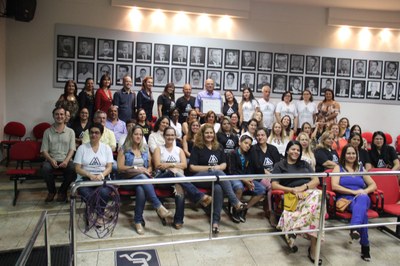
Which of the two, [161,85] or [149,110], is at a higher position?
[161,85]

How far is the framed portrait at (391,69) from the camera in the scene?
892 centimetres

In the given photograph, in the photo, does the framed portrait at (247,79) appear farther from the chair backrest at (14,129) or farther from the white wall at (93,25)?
the chair backrest at (14,129)

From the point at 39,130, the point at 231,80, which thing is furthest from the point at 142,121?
the point at 231,80

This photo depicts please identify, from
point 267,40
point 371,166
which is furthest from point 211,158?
point 267,40

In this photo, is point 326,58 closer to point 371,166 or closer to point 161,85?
point 371,166

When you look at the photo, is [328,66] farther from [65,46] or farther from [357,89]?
[65,46]

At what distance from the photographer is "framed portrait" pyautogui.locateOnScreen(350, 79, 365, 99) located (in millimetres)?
8852

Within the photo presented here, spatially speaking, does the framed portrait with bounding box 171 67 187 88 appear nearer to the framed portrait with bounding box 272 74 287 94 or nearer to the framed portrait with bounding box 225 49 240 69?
the framed portrait with bounding box 225 49 240 69

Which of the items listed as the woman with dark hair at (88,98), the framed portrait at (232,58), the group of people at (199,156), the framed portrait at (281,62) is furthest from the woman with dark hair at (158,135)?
the framed portrait at (281,62)

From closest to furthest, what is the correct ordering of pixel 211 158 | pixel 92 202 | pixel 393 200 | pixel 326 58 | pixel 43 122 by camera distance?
pixel 92 202 → pixel 393 200 → pixel 211 158 → pixel 43 122 → pixel 326 58

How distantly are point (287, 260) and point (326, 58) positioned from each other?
241 inches

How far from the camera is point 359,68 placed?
883 centimetres

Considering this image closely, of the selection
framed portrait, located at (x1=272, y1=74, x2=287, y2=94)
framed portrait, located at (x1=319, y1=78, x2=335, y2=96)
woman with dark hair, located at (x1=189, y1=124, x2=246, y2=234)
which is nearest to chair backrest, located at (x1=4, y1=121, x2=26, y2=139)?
woman with dark hair, located at (x1=189, y1=124, x2=246, y2=234)

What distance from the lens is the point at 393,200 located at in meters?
4.61
